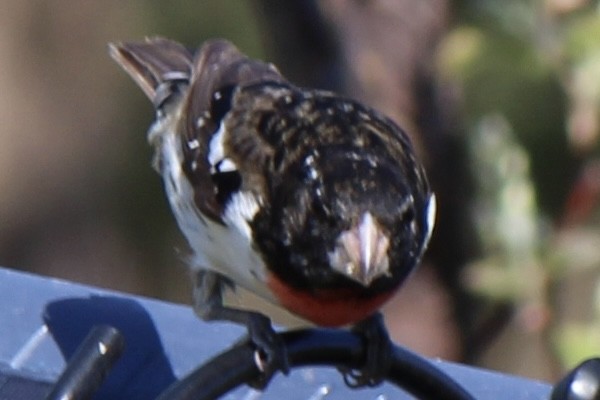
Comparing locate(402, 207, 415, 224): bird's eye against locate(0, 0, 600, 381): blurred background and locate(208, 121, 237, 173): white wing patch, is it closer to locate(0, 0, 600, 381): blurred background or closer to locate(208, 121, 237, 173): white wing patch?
locate(208, 121, 237, 173): white wing patch

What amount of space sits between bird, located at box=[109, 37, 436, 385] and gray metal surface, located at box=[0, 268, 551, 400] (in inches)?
4.3

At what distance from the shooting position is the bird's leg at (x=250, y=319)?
2.28 metres

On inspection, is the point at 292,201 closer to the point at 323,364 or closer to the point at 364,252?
the point at 364,252

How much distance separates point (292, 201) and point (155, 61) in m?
1.24

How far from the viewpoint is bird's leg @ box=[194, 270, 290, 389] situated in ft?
7.48

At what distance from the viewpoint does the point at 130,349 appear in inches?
104

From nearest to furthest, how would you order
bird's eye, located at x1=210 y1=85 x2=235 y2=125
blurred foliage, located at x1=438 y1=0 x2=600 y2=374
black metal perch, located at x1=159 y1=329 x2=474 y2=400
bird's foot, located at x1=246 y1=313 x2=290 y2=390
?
1. black metal perch, located at x1=159 y1=329 x2=474 y2=400
2. bird's foot, located at x1=246 y1=313 x2=290 y2=390
3. bird's eye, located at x1=210 y1=85 x2=235 y2=125
4. blurred foliage, located at x1=438 y1=0 x2=600 y2=374

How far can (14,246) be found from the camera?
273 inches

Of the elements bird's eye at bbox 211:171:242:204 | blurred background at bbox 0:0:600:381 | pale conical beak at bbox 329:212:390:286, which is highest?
Answer: pale conical beak at bbox 329:212:390:286

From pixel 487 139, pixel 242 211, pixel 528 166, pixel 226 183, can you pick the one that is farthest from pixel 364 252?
pixel 528 166

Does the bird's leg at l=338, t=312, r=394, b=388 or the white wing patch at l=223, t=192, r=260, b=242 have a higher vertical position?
the white wing patch at l=223, t=192, r=260, b=242

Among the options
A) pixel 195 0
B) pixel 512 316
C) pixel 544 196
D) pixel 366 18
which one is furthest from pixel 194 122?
pixel 195 0

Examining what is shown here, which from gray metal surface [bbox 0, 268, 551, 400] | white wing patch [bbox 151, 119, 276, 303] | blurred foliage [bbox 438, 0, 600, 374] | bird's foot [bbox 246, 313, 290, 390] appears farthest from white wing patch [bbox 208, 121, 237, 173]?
blurred foliage [bbox 438, 0, 600, 374]

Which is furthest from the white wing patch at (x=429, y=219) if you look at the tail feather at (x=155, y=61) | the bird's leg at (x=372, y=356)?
the tail feather at (x=155, y=61)
